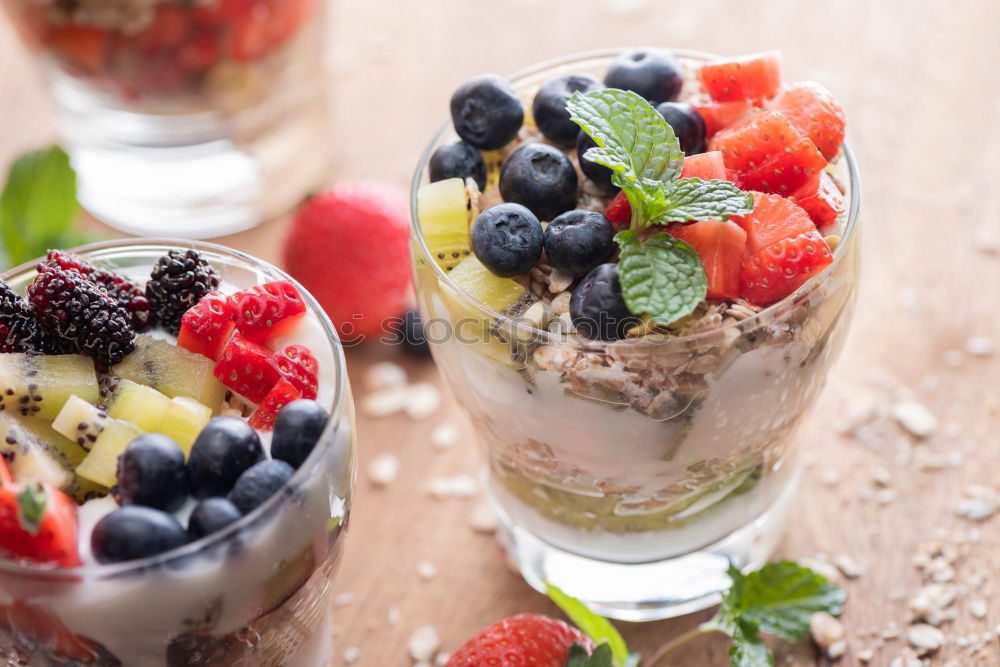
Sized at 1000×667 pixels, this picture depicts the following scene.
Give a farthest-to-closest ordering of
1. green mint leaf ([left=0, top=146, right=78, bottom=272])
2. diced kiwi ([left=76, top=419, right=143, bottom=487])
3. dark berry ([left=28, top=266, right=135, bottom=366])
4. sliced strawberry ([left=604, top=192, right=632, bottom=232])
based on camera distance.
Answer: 1. green mint leaf ([left=0, top=146, right=78, bottom=272])
2. sliced strawberry ([left=604, top=192, right=632, bottom=232])
3. dark berry ([left=28, top=266, right=135, bottom=366])
4. diced kiwi ([left=76, top=419, right=143, bottom=487])

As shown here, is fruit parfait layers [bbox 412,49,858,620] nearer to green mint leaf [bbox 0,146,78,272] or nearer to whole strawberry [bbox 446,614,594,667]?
whole strawberry [bbox 446,614,594,667]

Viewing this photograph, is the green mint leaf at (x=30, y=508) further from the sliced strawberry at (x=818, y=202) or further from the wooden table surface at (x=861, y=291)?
the sliced strawberry at (x=818, y=202)

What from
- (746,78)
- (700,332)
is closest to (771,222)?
(700,332)

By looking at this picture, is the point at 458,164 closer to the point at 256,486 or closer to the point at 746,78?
the point at 746,78

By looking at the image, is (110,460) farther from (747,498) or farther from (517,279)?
(747,498)

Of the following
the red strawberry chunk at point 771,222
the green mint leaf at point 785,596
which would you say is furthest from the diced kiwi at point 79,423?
the green mint leaf at point 785,596

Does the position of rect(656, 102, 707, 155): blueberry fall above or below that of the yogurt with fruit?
above

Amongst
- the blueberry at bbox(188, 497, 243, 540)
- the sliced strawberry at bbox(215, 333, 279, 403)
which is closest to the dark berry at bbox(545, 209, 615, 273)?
the sliced strawberry at bbox(215, 333, 279, 403)
